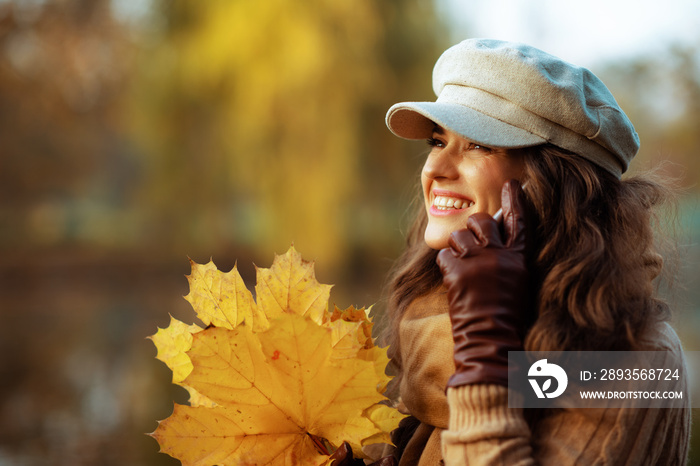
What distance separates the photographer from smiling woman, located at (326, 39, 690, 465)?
37.8 inches

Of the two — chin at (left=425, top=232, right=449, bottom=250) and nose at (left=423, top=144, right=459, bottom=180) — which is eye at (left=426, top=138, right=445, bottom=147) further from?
A: chin at (left=425, top=232, right=449, bottom=250)

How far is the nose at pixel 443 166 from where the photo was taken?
4.01 feet

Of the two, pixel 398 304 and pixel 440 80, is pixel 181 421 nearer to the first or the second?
pixel 398 304

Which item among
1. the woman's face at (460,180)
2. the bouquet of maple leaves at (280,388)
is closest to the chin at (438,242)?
the woman's face at (460,180)

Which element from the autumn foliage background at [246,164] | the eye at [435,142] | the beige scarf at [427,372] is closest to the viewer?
the beige scarf at [427,372]

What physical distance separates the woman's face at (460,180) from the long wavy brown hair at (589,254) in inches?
1.9

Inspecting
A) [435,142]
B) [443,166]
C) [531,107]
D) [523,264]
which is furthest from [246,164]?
[523,264]

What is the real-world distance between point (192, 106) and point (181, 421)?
26.3 ft

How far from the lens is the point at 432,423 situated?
118 centimetres

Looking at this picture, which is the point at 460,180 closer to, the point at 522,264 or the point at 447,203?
the point at 447,203

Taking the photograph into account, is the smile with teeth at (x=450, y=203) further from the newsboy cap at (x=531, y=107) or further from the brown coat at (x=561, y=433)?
the brown coat at (x=561, y=433)

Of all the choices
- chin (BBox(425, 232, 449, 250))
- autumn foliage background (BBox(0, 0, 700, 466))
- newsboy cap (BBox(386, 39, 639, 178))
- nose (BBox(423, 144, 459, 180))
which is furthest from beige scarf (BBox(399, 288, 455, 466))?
autumn foliage background (BBox(0, 0, 700, 466))

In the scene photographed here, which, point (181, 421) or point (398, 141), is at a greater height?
point (398, 141)

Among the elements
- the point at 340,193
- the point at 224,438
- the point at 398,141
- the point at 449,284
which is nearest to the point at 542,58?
the point at 449,284
